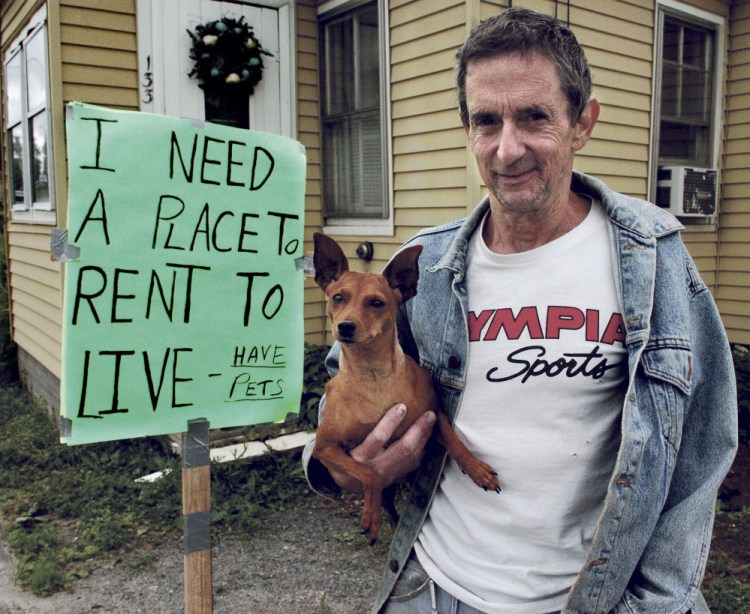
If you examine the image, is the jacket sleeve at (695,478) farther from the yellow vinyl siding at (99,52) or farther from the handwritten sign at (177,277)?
the yellow vinyl siding at (99,52)

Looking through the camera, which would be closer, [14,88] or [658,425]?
[658,425]

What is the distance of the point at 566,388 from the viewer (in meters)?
1.41

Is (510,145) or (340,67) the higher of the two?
(340,67)

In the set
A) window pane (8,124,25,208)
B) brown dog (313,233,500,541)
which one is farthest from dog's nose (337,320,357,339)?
window pane (8,124,25,208)

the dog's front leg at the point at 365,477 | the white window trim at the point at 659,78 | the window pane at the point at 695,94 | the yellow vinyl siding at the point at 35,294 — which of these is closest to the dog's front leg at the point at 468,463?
the dog's front leg at the point at 365,477

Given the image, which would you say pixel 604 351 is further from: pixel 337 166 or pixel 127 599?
pixel 337 166

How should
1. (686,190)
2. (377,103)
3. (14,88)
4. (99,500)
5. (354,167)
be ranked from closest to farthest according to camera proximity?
(99,500), (377,103), (354,167), (686,190), (14,88)

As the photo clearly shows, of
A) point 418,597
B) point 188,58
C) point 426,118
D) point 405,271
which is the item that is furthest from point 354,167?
point 418,597

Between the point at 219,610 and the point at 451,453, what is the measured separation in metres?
2.41

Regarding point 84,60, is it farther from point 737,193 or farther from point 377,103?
point 737,193

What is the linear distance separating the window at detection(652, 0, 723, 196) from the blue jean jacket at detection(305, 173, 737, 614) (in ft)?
17.0

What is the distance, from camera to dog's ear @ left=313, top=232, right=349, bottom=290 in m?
1.59

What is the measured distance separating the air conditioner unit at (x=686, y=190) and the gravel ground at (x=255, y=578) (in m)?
4.05

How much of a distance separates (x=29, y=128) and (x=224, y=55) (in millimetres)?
2155
